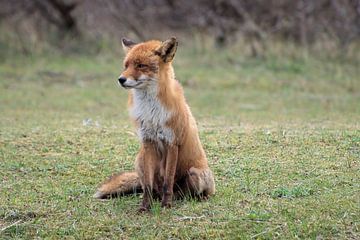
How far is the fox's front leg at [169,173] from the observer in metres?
6.52

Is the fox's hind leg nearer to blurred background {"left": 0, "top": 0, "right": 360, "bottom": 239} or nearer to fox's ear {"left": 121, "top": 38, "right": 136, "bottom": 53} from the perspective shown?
blurred background {"left": 0, "top": 0, "right": 360, "bottom": 239}

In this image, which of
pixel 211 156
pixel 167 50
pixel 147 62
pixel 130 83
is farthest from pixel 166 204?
pixel 211 156

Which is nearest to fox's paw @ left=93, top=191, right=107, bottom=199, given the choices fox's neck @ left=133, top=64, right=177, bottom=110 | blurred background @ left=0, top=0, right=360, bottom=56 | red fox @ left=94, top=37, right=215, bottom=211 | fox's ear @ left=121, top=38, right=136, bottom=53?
red fox @ left=94, top=37, right=215, bottom=211

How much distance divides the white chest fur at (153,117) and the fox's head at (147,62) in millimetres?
123

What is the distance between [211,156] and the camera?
8.62m

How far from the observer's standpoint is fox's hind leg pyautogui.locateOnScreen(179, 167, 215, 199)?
22.0ft

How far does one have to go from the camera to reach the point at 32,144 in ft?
31.2

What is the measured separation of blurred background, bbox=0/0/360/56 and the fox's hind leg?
1220 centimetres

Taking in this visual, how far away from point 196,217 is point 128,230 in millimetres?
651

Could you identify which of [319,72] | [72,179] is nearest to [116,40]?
[319,72]

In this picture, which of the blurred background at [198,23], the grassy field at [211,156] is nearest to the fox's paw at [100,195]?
the grassy field at [211,156]

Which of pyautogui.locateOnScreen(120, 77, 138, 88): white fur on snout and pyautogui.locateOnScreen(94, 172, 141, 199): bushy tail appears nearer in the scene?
pyautogui.locateOnScreen(120, 77, 138, 88): white fur on snout

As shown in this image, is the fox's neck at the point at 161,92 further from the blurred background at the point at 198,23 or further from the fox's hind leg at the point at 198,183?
the blurred background at the point at 198,23

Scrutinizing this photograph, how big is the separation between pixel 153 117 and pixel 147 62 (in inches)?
20.9
